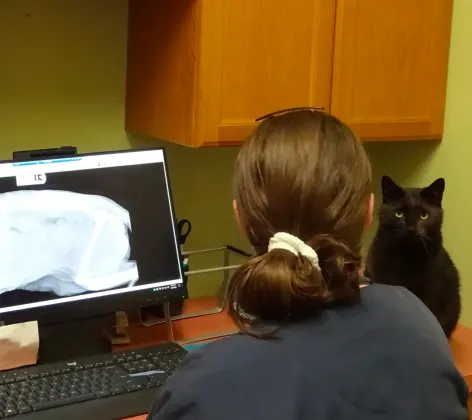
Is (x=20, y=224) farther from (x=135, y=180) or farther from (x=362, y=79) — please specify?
(x=362, y=79)

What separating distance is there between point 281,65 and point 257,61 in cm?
6

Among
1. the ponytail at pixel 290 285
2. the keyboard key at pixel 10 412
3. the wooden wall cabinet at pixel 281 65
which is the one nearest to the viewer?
the ponytail at pixel 290 285

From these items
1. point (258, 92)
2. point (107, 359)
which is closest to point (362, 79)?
point (258, 92)

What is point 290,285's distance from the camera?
949 mm

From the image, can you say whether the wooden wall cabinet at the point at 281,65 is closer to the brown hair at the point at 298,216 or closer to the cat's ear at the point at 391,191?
the cat's ear at the point at 391,191

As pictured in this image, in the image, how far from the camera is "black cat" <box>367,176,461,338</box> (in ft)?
6.10

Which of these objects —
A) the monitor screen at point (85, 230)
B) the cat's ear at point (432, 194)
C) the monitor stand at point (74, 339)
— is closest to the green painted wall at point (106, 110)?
the cat's ear at point (432, 194)

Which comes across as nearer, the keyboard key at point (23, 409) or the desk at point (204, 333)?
the keyboard key at point (23, 409)

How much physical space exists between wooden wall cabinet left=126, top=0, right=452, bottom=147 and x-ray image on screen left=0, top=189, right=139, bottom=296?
27 cm

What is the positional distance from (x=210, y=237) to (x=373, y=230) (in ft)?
1.64

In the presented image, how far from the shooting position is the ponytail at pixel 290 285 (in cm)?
95

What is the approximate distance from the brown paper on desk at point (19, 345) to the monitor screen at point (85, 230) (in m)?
0.09

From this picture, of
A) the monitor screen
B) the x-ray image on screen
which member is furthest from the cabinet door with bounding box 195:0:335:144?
the x-ray image on screen

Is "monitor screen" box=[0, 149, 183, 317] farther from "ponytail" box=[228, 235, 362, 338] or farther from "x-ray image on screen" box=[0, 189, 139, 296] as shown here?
"ponytail" box=[228, 235, 362, 338]
